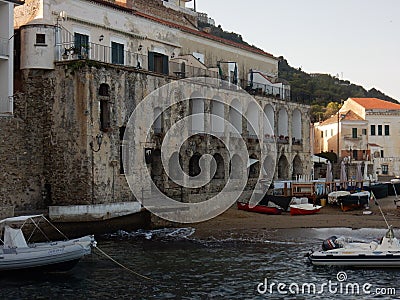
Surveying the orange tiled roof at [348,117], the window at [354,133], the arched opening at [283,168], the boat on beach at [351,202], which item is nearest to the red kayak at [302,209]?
the boat on beach at [351,202]

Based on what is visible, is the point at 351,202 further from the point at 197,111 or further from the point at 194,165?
the point at 197,111

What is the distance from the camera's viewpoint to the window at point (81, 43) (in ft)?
119

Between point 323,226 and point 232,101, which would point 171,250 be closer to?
Answer: point 323,226

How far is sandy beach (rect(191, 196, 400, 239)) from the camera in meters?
35.2

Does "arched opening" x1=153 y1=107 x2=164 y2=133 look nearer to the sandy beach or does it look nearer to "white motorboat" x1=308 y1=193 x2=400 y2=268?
the sandy beach

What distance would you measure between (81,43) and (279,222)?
16.0 m

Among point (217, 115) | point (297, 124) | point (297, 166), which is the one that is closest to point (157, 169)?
point (217, 115)

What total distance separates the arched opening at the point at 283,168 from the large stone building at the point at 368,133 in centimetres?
2416

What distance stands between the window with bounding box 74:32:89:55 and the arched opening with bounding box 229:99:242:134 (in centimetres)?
1463

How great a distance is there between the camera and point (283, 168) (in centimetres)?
5566

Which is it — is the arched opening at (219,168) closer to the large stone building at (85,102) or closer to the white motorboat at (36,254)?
the large stone building at (85,102)

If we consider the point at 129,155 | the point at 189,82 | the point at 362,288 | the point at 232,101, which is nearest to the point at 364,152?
the point at 232,101

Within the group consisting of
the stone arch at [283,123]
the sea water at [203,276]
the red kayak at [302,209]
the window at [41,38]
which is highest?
the window at [41,38]

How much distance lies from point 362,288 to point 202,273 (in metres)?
5.84
